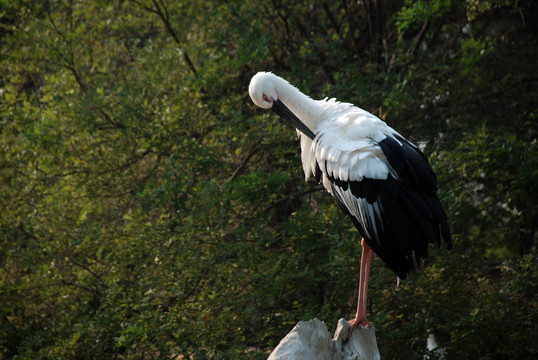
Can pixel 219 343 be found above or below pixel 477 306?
above

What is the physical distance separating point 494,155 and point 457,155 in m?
0.36

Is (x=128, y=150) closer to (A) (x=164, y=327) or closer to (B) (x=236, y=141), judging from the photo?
(B) (x=236, y=141)

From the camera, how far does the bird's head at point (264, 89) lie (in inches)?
233

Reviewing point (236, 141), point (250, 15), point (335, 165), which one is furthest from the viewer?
point (250, 15)

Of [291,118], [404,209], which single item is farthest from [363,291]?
[291,118]

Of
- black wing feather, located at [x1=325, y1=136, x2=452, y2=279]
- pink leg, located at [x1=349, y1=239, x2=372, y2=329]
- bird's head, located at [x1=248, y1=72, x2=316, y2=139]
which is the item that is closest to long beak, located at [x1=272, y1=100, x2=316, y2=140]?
bird's head, located at [x1=248, y1=72, x2=316, y2=139]

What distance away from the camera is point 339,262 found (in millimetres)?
6379

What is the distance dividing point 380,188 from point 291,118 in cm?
109

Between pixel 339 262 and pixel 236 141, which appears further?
pixel 236 141

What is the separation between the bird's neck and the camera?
578cm

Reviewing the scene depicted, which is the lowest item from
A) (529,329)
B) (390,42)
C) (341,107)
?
(529,329)

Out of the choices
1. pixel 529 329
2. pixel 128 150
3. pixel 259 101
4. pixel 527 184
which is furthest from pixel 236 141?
pixel 529 329

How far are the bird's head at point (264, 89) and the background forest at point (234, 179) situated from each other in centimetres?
103

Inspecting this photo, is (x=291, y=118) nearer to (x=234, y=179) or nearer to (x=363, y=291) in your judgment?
(x=363, y=291)
